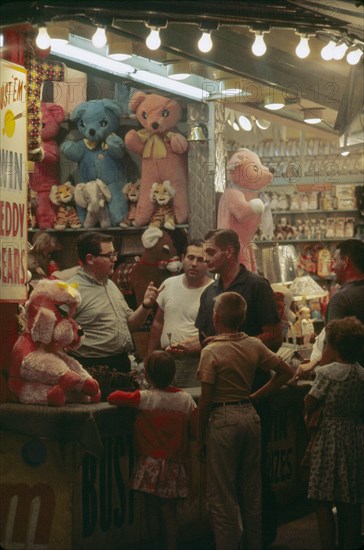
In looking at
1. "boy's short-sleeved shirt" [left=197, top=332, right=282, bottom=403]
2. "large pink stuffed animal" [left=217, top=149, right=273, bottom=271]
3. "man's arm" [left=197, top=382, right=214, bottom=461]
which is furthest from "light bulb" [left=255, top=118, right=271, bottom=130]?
"man's arm" [left=197, top=382, right=214, bottom=461]

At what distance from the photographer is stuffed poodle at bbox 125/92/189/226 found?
5637 mm

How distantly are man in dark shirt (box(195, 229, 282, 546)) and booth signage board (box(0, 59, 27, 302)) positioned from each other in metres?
0.91

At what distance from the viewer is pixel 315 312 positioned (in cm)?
646

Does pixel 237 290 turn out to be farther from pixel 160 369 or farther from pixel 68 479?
pixel 68 479

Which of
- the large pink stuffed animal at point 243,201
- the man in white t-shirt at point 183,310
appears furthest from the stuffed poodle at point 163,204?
the man in white t-shirt at point 183,310

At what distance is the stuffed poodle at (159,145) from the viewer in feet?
18.5

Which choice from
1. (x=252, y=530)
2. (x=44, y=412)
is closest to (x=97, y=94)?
(x=44, y=412)

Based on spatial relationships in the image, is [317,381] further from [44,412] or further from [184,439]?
[44,412]

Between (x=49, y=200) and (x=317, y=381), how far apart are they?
2035 mm

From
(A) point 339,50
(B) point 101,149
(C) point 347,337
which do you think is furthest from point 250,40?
(C) point 347,337

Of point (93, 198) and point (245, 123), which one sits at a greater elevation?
point (245, 123)

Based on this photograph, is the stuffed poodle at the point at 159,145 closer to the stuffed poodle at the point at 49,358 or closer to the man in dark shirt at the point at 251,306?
the man in dark shirt at the point at 251,306

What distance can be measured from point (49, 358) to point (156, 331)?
1.01m

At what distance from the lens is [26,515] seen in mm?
4371
